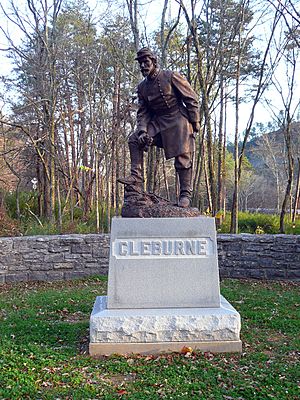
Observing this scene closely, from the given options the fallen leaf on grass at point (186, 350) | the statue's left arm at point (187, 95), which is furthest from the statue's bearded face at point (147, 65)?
the fallen leaf on grass at point (186, 350)

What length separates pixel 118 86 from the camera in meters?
14.2

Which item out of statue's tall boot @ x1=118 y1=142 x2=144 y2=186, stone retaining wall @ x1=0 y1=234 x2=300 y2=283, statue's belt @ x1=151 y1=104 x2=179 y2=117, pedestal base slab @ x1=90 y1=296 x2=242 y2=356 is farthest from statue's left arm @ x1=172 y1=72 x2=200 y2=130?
stone retaining wall @ x1=0 y1=234 x2=300 y2=283

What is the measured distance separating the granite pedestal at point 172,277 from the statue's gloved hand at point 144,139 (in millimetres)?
819

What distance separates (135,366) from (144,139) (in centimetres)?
208

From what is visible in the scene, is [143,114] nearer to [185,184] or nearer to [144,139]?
[144,139]

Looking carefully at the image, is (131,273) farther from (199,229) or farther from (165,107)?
(165,107)

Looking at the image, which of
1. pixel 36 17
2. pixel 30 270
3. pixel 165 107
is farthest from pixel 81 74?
pixel 165 107

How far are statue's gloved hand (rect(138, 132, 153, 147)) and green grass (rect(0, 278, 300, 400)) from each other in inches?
75.6

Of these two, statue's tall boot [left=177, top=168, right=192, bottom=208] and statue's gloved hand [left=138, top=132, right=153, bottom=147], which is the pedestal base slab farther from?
statue's gloved hand [left=138, top=132, right=153, bottom=147]

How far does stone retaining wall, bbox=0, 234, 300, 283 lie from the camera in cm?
764

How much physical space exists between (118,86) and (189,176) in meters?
10.2

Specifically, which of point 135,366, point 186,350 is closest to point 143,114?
point 186,350

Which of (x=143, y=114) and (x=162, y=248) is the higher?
(x=143, y=114)

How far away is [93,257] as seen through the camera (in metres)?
7.91
